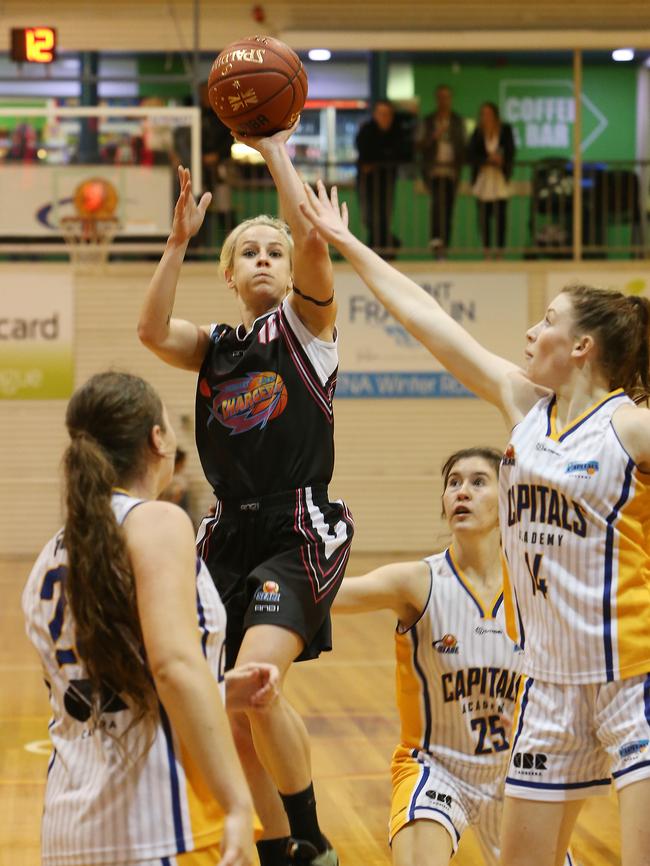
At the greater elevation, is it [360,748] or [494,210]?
[494,210]

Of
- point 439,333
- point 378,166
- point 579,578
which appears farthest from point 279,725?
point 378,166

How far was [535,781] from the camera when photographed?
2.96 meters

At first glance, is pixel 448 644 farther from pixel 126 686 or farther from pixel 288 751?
pixel 126 686

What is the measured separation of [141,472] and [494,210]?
13461 mm

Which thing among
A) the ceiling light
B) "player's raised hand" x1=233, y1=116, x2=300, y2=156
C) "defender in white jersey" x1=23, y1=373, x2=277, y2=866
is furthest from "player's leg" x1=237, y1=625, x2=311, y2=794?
Answer: the ceiling light

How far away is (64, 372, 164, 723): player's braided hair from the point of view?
2225 millimetres

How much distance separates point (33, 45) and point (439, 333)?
10630 millimetres

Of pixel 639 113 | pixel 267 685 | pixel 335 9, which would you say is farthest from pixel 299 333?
pixel 639 113

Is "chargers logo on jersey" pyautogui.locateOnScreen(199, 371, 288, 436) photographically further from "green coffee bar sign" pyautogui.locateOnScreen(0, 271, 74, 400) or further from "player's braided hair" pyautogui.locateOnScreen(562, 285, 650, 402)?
"green coffee bar sign" pyautogui.locateOnScreen(0, 271, 74, 400)

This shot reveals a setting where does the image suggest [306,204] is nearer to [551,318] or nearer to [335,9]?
[551,318]

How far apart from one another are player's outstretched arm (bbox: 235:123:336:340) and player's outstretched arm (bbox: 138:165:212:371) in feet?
0.84

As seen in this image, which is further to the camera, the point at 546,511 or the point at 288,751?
the point at 288,751

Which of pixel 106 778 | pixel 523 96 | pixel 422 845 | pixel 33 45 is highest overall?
pixel 523 96

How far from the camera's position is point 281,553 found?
3801 millimetres
